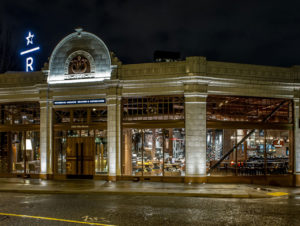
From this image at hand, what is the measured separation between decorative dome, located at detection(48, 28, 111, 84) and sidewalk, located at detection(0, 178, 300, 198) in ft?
20.3

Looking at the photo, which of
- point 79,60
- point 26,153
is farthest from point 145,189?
point 26,153

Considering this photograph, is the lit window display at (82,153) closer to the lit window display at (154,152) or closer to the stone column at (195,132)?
the lit window display at (154,152)

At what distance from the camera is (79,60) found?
19.1 m

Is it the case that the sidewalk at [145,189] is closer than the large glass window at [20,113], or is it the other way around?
the sidewalk at [145,189]

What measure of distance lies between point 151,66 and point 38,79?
7317mm

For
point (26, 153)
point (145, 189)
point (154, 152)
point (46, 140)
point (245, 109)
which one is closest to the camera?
point (145, 189)

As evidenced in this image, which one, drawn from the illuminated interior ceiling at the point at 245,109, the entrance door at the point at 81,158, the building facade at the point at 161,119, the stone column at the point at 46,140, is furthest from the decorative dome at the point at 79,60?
the illuminated interior ceiling at the point at 245,109

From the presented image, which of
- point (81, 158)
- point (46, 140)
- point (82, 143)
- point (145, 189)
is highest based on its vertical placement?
point (46, 140)

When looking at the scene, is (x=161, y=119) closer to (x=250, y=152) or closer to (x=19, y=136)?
(x=250, y=152)

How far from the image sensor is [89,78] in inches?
739

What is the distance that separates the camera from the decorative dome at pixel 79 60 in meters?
18.7

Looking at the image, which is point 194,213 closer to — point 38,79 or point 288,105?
point 288,105

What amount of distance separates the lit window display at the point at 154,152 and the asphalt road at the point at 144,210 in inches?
170

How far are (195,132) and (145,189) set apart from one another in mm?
4379
